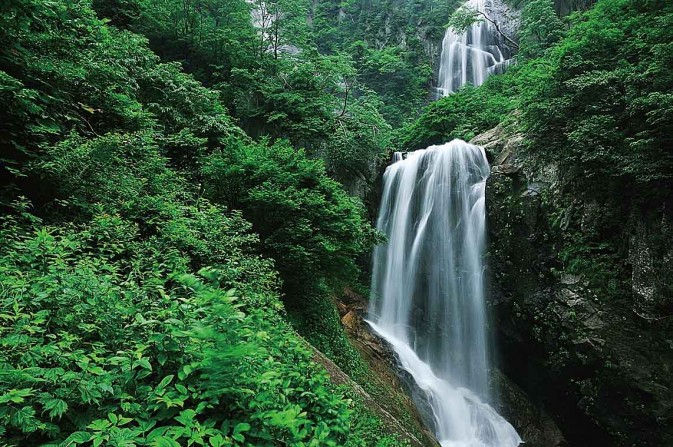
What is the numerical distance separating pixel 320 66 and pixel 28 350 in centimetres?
1355

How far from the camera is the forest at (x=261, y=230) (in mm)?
1800

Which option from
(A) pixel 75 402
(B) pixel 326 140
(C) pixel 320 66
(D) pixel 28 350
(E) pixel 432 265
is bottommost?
(A) pixel 75 402

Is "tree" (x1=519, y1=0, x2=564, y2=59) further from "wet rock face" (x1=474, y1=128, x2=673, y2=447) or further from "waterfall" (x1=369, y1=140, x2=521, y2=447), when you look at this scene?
"wet rock face" (x1=474, y1=128, x2=673, y2=447)

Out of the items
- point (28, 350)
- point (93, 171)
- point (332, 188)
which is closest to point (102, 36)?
point (93, 171)

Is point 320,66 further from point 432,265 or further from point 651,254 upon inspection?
point 651,254

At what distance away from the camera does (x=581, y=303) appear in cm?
905

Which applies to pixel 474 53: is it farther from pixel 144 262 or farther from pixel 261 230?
pixel 144 262

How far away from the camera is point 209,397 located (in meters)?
1.75

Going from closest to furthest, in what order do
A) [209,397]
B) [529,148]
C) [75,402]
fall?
[75,402]
[209,397]
[529,148]

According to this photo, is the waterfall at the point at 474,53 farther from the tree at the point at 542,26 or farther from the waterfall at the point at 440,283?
the waterfall at the point at 440,283

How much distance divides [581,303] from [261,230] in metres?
8.00

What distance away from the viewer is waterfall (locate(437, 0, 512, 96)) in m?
25.9

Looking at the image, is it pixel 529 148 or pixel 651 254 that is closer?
pixel 651 254

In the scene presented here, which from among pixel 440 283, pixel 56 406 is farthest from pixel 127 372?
pixel 440 283
